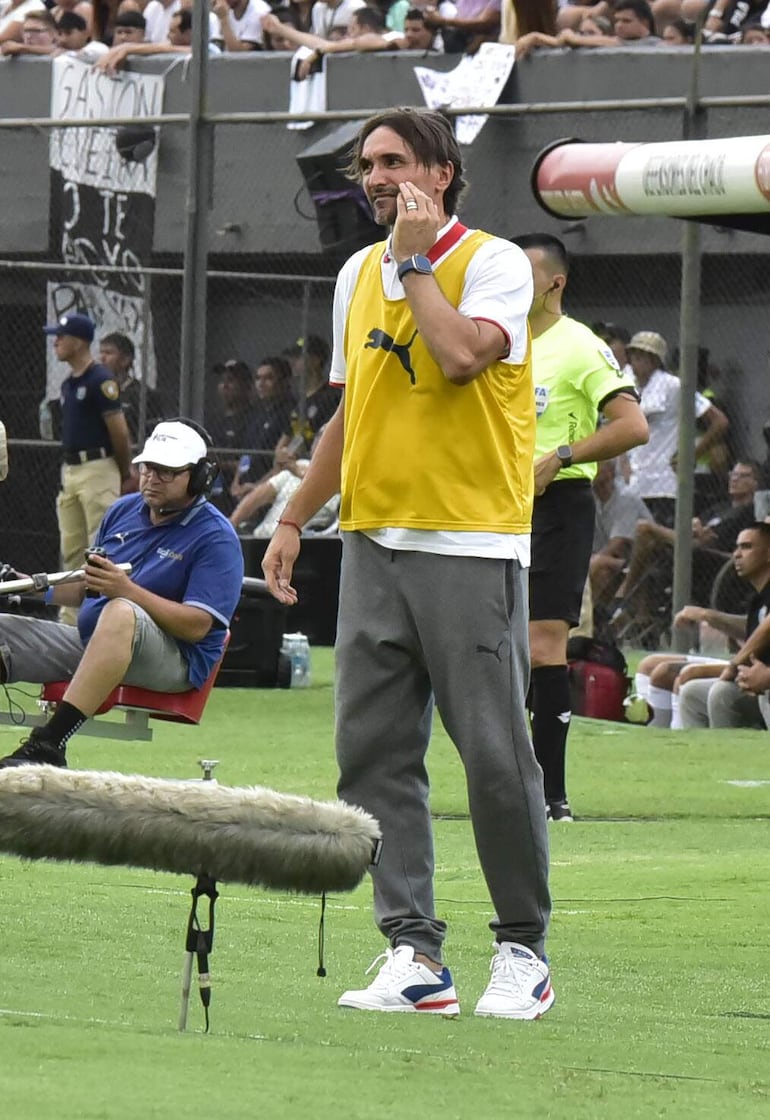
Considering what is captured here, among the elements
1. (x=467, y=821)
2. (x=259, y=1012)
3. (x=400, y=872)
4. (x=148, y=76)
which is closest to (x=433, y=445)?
(x=400, y=872)

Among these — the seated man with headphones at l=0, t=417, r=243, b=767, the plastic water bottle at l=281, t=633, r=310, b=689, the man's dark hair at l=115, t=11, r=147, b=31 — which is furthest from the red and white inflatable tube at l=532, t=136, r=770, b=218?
the man's dark hair at l=115, t=11, r=147, b=31

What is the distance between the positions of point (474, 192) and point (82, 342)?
345 cm

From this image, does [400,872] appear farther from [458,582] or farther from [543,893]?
[458,582]

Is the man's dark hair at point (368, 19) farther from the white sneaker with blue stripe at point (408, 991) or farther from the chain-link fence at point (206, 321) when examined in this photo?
the white sneaker with blue stripe at point (408, 991)

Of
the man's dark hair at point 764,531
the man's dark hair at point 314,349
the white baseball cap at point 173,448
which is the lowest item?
the man's dark hair at point 764,531

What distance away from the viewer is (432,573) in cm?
479

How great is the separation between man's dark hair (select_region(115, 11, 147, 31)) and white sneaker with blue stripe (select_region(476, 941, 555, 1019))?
14872mm

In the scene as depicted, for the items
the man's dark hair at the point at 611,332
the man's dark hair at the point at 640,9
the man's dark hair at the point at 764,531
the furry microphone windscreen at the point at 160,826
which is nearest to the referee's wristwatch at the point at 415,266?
the furry microphone windscreen at the point at 160,826

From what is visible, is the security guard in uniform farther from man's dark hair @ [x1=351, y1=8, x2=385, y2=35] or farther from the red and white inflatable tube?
the red and white inflatable tube

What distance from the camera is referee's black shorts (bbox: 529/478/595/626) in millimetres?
8492

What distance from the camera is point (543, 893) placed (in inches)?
192

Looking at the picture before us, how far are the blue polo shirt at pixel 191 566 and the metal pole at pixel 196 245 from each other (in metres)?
6.13

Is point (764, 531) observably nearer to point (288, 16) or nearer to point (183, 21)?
point (183, 21)

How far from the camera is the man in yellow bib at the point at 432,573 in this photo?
477 cm
